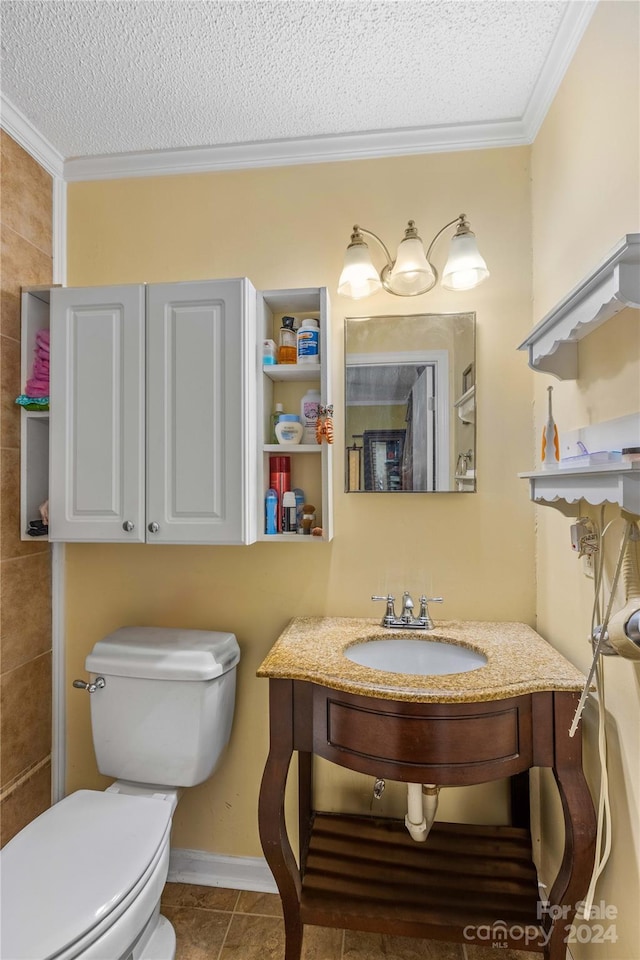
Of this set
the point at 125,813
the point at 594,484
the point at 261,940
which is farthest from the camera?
the point at 261,940

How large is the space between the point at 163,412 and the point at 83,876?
110 cm

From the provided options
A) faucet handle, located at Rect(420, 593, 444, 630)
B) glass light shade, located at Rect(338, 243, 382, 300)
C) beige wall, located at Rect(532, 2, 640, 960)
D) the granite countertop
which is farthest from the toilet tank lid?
glass light shade, located at Rect(338, 243, 382, 300)

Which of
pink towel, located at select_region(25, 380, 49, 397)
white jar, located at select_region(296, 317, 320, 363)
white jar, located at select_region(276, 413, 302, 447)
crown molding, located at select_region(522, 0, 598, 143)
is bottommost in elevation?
white jar, located at select_region(276, 413, 302, 447)

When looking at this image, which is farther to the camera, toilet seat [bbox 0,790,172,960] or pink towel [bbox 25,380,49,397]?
pink towel [bbox 25,380,49,397]

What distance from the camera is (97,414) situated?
141cm

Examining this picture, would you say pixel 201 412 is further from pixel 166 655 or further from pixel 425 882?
pixel 425 882

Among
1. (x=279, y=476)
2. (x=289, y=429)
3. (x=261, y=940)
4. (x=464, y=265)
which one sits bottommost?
(x=261, y=940)

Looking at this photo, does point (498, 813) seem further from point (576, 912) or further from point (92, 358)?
point (92, 358)

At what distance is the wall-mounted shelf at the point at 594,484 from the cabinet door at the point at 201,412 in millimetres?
760

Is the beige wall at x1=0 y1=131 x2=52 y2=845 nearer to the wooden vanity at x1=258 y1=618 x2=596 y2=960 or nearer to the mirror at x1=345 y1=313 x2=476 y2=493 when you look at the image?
the wooden vanity at x1=258 y1=618 x2=596 y2=960

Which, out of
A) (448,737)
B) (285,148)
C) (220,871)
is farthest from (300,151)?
(220,871)

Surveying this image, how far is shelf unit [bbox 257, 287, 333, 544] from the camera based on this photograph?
138 centimetres

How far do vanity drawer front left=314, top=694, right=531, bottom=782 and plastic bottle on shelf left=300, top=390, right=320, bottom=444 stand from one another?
2.49ft

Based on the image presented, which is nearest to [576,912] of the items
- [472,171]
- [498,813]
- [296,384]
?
[498,813]
